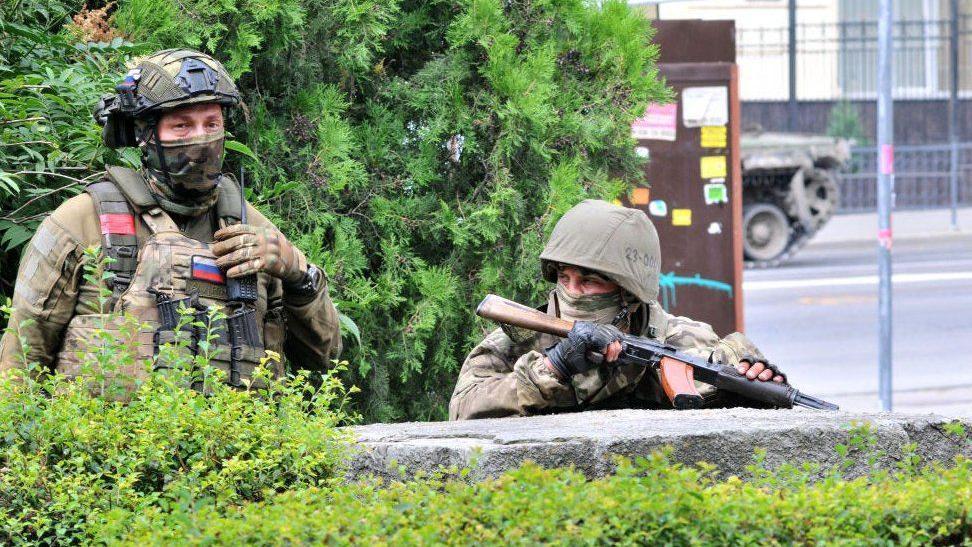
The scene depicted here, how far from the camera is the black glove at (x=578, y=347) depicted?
4.20 metres

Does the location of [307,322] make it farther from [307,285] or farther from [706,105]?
[706,105]

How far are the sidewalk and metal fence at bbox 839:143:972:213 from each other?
0.21 metres

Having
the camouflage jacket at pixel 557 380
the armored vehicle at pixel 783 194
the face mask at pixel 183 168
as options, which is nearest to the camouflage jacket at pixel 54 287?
the face mask at pixel 183 168

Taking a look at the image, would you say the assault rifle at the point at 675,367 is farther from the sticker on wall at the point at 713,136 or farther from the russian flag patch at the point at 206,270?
the sticker on wall at the point at 713,136

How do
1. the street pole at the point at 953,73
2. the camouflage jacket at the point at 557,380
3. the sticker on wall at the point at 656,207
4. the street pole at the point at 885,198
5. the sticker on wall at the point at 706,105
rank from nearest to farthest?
1. the camouflage jacket at the point at 557,380
2. the sticker on wall at the point at 706,105
3. the sticker on wall at the point at 656,207
4. the street pole at the point at 885,198
5. the street pole at the point at 953,73

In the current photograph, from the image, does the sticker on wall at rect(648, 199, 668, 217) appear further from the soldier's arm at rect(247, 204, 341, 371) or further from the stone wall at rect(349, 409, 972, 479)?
the stone wall at rect(349, 409, 972, 479)

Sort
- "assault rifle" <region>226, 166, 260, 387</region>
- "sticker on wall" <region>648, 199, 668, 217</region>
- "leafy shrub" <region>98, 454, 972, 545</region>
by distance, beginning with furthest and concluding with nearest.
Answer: "sticker on wall" <region>648, 199, 668, 217</region>
"assault rifle" <region>226, 166, 260, 387</region>
"leafy shrub" <region>98, 454, 972, 545</region>

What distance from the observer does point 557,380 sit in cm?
426

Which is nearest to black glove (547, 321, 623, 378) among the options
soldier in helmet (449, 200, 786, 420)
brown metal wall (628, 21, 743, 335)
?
soldier in helmet (449, 200, 786, 420)

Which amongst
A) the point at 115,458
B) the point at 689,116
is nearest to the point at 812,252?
the point at 689,116

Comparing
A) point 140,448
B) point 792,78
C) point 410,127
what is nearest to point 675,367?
point 140,448

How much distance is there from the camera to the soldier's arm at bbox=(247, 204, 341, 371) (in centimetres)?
417

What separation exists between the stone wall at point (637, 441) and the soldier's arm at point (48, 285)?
892mm

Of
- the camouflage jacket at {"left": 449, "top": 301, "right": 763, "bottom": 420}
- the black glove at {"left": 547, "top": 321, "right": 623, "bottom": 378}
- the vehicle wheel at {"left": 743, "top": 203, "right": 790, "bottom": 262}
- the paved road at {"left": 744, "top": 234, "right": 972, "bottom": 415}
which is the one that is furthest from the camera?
the vehicle wheel at {"left": 743, "top": 203, "right": 790, "bottom": 262}
